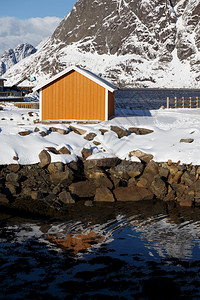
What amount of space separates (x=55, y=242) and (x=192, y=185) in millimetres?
8936

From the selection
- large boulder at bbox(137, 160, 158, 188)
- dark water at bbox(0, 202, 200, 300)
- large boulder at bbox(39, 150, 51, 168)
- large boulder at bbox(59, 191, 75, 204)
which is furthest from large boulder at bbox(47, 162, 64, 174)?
dark water at bbox(0, 202, 200, 300)

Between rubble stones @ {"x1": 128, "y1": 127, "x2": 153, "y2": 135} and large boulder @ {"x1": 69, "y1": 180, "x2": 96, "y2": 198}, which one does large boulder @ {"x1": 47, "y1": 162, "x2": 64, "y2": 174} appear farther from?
rubble stones @ {"x1": 128, "y1": 127, "x2": 153, "y2": 135}

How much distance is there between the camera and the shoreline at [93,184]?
17.0m

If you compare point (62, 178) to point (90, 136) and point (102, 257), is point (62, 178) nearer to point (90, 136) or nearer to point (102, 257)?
point (90, 136)

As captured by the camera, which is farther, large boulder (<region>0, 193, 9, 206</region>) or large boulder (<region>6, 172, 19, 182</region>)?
large boulder (<region>6, 172, 19, 182</region>)

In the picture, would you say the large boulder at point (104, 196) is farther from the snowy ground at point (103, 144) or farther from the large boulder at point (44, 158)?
the large boulder at point (44, 158)

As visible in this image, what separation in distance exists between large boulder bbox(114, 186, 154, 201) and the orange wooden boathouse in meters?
11.7

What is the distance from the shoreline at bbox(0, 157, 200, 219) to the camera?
17.0 metres

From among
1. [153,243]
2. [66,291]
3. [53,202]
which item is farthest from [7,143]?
[66,291]

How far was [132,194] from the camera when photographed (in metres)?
18.2

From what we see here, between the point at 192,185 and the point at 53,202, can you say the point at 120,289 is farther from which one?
the point at 192,185

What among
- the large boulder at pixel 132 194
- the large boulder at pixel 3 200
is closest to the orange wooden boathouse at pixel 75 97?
the large boulder at pixel 132 194

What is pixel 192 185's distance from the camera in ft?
62.4

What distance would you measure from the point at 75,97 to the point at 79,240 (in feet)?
60.7
